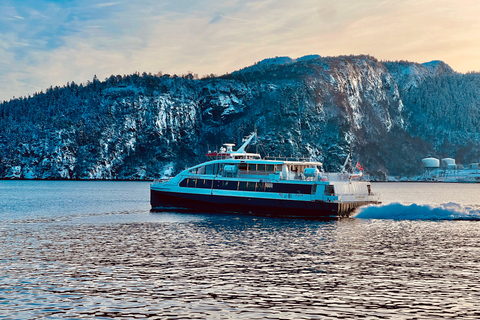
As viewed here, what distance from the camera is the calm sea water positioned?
2119cm

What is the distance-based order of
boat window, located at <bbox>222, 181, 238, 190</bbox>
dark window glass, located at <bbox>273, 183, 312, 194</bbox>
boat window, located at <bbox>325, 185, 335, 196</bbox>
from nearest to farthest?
boat window, located at <bbox>325, 185, 335, 196</bbox>
dark window glass, located at <bbox>273, 183, 312, 194</bbox>
boat window, located at <bbox>222, 181, 238, 190</bbox>

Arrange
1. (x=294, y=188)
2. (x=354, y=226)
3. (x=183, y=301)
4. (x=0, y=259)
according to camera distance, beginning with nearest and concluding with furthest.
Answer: (x=183, y=301) < (x=0, y=259) < (x=354, y=226) < (x=294, y=188)

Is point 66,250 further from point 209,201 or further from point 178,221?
point 209,201

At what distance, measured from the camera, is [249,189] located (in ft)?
203

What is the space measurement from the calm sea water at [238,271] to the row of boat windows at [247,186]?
6876mm

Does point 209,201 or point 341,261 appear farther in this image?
point 209,201

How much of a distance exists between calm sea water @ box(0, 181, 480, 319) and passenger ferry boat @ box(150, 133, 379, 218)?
6.09 meters

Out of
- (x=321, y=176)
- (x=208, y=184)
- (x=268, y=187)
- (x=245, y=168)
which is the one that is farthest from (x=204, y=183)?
(x=321, y=176)

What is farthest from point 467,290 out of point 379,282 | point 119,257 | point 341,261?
point 119,257

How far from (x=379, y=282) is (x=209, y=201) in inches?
1528

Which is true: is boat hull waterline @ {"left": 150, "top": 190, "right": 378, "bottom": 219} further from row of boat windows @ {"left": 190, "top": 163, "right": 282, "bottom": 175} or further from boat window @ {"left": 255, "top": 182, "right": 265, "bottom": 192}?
row of boat windows @ {"left": 190, "top": 163, "right": 282, "bottom": 175}

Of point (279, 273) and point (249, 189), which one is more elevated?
point (249, 189)

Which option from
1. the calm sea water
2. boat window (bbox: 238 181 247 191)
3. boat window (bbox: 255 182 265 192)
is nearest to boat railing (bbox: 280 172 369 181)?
boat window (bbox: 255 182 265 192)

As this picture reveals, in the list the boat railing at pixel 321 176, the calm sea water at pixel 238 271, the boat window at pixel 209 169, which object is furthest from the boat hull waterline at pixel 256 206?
the calm sea water at pixel 238 271
